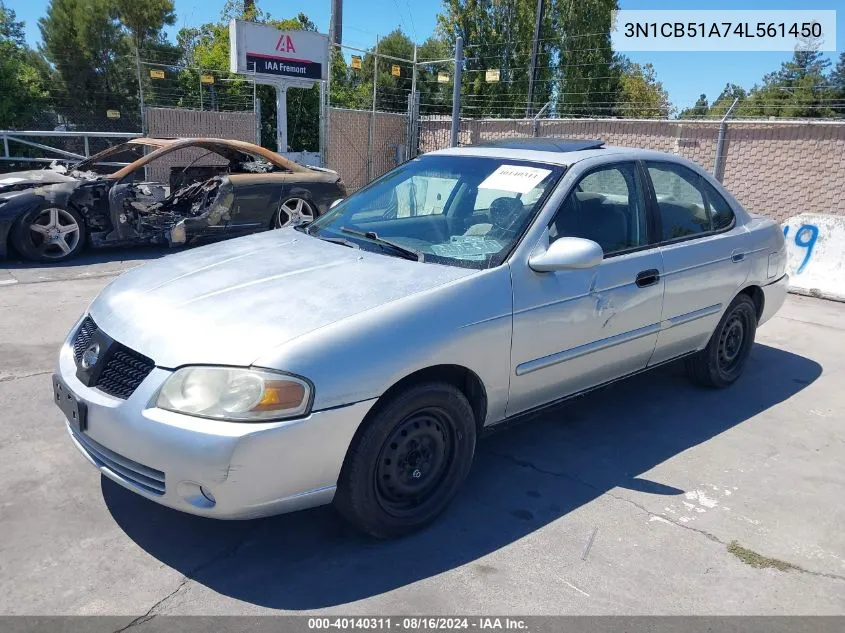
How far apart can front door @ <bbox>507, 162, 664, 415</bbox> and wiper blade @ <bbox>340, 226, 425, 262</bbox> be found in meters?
0.48

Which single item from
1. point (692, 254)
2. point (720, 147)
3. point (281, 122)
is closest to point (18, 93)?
point (281, 122)

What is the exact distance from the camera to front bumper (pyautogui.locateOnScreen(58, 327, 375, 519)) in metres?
2.50

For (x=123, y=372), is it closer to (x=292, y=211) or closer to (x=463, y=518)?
(x=463, y=518)

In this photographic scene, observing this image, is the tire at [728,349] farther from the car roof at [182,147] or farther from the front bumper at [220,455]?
the car roof at [182,147]

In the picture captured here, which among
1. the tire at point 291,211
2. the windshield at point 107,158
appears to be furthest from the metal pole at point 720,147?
the windshield at point 107,158

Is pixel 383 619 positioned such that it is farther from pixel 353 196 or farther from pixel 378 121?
pixel 378 121

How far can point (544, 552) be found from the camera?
303 centimetres

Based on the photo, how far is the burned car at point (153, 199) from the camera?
7832mm

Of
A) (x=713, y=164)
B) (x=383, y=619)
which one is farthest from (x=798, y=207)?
(x=383, y=619)

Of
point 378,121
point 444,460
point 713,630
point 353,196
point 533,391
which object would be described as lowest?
point 713,630

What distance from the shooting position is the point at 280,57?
1385 cm

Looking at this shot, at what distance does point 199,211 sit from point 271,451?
271 inches

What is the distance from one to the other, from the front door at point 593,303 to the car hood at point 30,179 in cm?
669

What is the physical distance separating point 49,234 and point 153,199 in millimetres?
1355
